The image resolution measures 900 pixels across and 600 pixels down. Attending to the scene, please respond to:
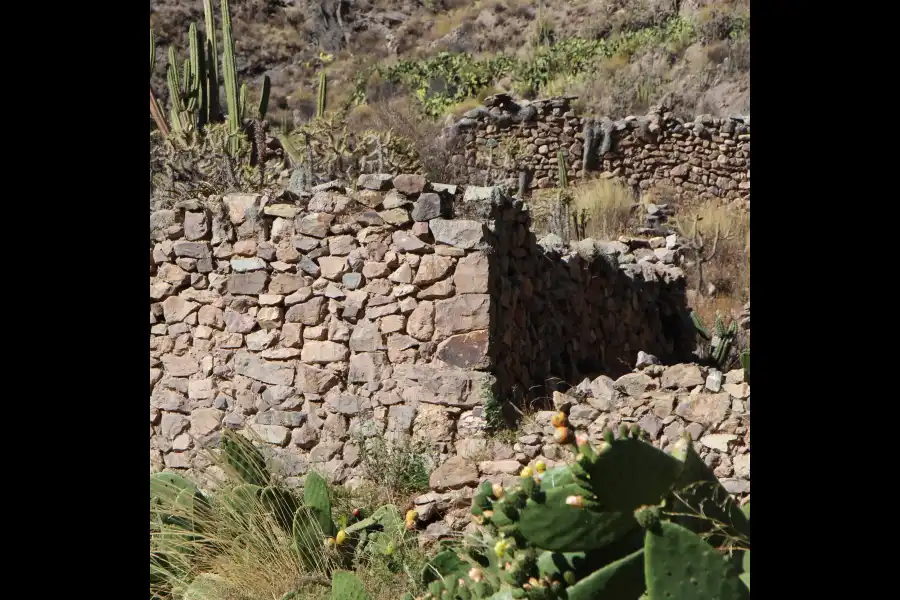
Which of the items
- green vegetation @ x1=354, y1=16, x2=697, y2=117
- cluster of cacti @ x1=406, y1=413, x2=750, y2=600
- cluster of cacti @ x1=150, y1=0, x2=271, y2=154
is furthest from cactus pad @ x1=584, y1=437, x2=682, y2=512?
green vegetation @ x1=354, y1=16, x2=697, y2=117

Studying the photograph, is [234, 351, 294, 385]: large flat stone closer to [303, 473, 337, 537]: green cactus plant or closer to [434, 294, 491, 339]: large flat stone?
[434, 294, 491, 339]: large flat stone

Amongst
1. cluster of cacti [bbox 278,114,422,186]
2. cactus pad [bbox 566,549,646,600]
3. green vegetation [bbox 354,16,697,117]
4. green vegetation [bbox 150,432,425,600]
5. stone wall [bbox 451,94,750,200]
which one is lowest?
green vegetation [bbox 150,432,425,600]

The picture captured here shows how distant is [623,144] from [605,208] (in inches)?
98.3

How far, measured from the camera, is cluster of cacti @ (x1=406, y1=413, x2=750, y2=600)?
6.39 ft

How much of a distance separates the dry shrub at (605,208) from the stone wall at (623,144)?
2.93 ft

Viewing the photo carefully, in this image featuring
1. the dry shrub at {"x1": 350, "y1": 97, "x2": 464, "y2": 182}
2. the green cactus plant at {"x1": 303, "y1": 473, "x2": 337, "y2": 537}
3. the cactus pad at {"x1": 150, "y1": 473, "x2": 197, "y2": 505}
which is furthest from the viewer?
the dry shrub at {"x1": 350, "y1": 97, "x2": 464, "y2": 182}

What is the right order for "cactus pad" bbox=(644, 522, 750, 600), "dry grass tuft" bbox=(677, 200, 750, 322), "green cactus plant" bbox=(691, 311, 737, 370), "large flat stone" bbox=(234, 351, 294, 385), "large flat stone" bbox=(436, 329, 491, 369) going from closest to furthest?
"cactus pad" bbox=(644, 522, 750, 600)
"large flat stone" bbox=(436, 329, 491, 369)
"large flat stone" bbox=(234, 351, 294, 385)
"green cactus plant" bbox=(691, 311, 737, 370)
"dry grass tuft" bbox=(677, 200, 750, 322)

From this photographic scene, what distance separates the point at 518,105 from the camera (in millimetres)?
14383

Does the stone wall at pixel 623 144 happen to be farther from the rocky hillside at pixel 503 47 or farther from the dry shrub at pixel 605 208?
the rocky hillside at pixel 503 47

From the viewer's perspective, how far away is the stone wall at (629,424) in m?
4.64

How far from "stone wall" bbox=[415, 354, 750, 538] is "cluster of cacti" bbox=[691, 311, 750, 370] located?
298cm

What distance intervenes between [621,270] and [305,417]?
3.95 m

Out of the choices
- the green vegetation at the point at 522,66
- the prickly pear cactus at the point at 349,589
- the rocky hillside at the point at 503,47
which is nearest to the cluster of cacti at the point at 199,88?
the prickly pear cactus at the point at 349,589
